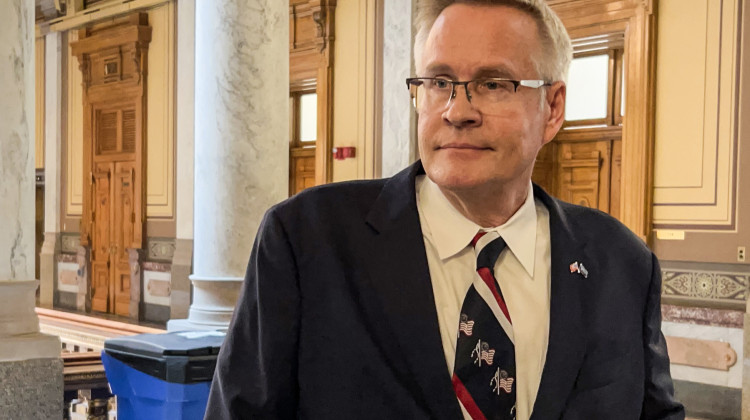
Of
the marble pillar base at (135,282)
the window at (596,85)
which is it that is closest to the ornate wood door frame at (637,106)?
the window at (596,85)

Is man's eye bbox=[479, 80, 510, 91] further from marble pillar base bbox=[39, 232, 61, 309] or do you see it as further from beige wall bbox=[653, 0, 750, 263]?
marble pillar base bbox=[39, 232, 61, 309]

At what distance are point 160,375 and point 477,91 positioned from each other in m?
2.30

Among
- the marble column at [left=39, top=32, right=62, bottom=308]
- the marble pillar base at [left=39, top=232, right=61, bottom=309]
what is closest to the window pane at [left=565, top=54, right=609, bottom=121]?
the marble column at [left=39, top=32, right=62, bottom=308]

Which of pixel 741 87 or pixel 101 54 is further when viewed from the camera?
pixel 101 54

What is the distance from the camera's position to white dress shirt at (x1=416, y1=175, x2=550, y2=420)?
1331mm

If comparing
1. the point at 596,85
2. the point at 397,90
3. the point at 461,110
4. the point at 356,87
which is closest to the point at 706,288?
the point at 596,85

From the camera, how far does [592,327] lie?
136 centimetres

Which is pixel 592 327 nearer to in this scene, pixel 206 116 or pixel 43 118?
pixel 206 116

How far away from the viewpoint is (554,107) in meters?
1.44

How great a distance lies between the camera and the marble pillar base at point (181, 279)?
433 inches

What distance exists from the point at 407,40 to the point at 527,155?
24.7ft

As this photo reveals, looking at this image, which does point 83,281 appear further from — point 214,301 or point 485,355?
point 485,355

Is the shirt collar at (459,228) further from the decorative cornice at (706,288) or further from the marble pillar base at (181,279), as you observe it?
the marble pillar base at (181,279)

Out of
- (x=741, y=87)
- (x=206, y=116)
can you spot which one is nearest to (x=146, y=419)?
(x=206, y=116)
